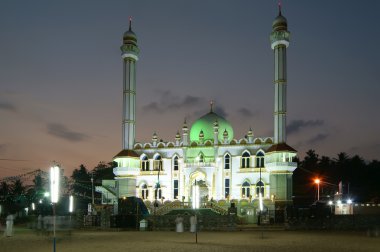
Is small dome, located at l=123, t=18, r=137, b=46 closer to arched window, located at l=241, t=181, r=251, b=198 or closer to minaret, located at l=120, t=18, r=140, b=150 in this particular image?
minaret, located at l=120, t=18, r=140, b=150

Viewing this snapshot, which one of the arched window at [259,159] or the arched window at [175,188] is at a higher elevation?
the arched window at [259,159]

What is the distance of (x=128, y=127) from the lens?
6481 cm

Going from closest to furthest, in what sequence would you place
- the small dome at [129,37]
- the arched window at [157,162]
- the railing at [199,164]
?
the railing at [199,164]
the arched window at [157,162]
the small dome at [129,37]

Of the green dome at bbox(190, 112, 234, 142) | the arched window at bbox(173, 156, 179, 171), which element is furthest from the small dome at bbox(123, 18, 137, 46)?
the arched window at bbox(173, 156, 179, 171)

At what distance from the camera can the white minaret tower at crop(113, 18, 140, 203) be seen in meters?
63.1

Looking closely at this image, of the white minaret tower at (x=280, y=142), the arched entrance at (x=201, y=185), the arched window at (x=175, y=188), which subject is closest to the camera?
the white minaret tower at (x=280, y=142)

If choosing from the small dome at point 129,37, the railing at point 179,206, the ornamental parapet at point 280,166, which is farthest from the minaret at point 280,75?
the small dome at point 129,37

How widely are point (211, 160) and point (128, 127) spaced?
1240 cm

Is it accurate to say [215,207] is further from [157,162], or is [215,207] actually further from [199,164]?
[157,162]

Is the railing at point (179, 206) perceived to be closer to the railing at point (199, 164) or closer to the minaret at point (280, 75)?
the railing at point (199, 164)

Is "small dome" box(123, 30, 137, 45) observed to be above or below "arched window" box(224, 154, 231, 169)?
above

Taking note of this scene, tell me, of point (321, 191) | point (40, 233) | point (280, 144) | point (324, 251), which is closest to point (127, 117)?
point (280, 144)

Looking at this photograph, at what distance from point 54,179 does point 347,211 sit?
40.2m

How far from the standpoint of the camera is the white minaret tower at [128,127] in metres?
63.1
